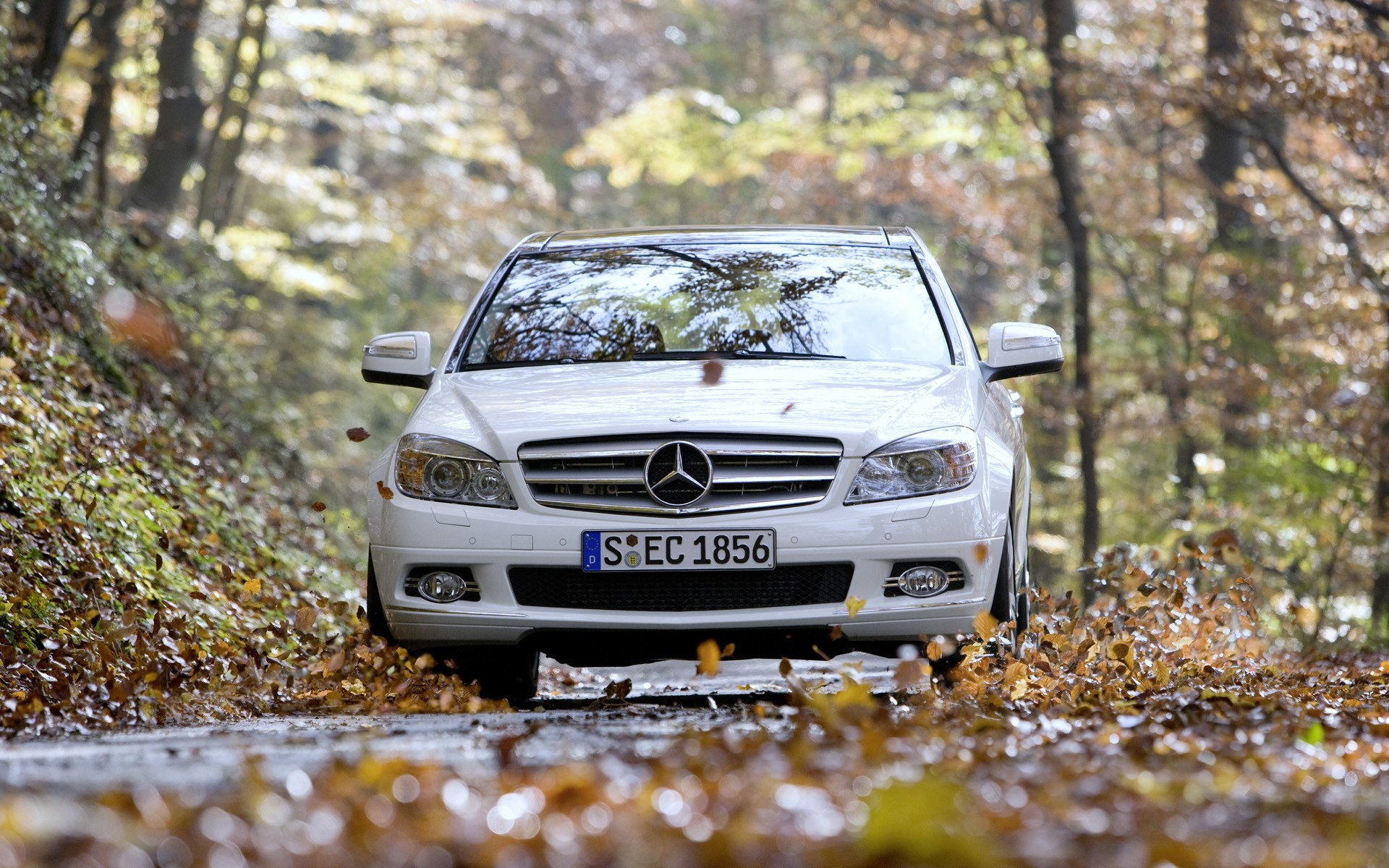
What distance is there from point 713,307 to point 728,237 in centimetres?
70

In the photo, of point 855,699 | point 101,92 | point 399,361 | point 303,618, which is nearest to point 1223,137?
point 101,92

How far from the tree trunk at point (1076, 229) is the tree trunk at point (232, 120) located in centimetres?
762

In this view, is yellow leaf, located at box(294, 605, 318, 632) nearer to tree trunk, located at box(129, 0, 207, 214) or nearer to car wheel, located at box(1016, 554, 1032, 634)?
car wheel, located at box(1016, 554, 1032, 634)

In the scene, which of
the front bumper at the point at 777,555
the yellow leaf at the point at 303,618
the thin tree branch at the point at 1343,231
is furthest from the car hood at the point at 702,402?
the thin tree branch at the point at 1343,231

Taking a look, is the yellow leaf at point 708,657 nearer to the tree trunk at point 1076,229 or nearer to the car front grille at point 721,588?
the car front grille at point 721,588

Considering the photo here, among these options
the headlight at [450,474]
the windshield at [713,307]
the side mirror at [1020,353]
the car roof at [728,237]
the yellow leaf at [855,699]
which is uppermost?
the car roof at [728,237]

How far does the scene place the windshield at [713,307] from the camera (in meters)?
6.35

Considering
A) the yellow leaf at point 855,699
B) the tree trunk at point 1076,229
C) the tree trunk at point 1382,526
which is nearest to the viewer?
the yellow leaf at point 855,699

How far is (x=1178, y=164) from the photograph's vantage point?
20172 millimetres

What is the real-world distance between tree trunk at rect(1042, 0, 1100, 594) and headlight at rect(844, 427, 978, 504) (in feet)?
28.7

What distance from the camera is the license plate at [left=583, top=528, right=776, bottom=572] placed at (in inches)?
208

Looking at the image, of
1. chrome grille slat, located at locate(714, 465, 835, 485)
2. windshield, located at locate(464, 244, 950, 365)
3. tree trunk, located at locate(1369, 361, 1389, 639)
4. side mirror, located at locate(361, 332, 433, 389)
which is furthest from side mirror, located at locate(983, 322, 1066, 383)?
tree trunk, located at locate(1369, 361, 1389, 639)

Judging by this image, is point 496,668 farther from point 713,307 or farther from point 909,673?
point 909,673

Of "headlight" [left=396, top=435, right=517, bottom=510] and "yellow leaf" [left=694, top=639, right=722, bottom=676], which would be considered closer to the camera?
"yellow leaf" [left=694, top=639, right=722, bottom=676]
